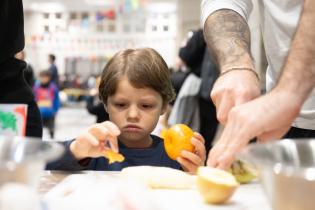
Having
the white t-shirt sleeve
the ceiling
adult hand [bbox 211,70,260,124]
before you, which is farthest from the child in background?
the ceiling

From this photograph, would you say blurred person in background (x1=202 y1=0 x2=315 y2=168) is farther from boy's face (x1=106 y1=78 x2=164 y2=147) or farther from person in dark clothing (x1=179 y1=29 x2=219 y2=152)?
person in dark clothing (x1=179 y1=29 x2=219 y2=152)

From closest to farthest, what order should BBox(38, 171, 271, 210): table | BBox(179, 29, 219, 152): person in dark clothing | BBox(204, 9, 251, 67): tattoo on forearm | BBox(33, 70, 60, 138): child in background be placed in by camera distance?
BBox(38, 171, 271, 210): table → BBox(204, 9, 251, 67): tattoo on forearm → BBox(179, 29, 219, 152): person in dark clothing → BBox(33, 70, 60, 138): child in background

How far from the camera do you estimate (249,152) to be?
1.83 feet

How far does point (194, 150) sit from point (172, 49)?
12.9 m

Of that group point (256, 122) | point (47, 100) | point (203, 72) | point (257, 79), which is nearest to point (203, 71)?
point (203, 72)

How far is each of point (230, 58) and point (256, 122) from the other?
1.05ft

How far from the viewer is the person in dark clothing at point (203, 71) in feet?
10.6

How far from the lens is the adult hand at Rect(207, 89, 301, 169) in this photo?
729mm

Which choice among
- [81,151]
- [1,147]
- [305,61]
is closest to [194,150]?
[81,151]

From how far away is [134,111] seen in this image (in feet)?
4.17

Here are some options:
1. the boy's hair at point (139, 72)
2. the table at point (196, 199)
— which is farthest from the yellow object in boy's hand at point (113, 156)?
the boy's hair at point (139, 72)

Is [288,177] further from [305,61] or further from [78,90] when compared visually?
[78,90]

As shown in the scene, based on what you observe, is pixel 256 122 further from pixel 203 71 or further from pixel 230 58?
pixel 203 71

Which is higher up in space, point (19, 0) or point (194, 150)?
point (19, 0)
